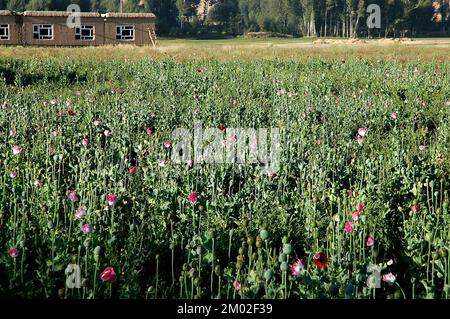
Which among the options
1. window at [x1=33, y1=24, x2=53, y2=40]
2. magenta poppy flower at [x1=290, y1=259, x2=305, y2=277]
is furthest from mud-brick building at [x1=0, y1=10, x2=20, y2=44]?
magenta poppy flower at [x1=290, y1=259, x2=305, y2=277]

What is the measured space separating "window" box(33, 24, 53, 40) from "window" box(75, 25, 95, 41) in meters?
1.95

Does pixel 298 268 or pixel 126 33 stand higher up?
pixel 126 33

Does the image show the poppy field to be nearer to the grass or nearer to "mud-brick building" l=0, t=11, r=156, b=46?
the grass

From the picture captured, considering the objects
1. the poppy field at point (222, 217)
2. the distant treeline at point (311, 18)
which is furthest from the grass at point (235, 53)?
the distant treeline at point (311, 18)

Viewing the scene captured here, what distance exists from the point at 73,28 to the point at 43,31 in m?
2.26

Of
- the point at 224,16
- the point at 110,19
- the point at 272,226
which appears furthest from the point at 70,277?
the point at 224,16

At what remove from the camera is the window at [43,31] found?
155ft

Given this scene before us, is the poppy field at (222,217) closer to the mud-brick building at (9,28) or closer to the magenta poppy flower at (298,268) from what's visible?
the magenta poppy flower at (298,268)

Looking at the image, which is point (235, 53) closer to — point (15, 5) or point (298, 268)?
point (298, 268)

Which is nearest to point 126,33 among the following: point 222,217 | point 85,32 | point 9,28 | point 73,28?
point 85,32

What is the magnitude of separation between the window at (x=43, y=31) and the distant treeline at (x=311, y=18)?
50.3m

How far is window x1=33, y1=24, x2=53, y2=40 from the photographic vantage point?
155ft

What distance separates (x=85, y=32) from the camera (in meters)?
48.4
